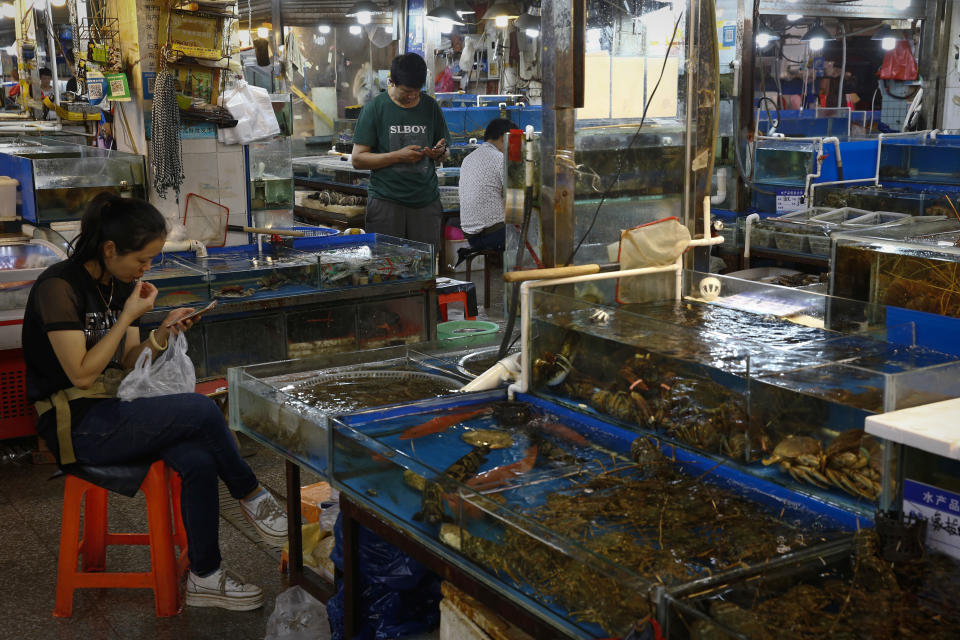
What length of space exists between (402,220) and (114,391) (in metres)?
2.95

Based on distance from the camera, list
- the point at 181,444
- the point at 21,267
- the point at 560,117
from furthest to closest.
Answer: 1. the point at 21,267
2. the point at 560,117
3. the point at 181,444

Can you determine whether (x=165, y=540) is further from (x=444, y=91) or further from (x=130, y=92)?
(x=444, y=91)

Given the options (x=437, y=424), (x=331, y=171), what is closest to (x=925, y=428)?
(x=437, y=424)

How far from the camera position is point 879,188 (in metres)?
7.53

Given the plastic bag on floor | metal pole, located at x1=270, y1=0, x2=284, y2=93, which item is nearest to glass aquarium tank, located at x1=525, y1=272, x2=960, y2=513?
the plastic bag on floor

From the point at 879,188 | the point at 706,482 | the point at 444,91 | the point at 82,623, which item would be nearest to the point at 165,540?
the point at 82,623

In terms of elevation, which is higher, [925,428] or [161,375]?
[925,428]

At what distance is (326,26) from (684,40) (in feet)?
45.1

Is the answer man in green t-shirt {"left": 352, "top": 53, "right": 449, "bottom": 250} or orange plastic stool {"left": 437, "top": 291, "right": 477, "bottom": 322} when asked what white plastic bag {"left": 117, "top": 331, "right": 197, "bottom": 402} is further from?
orange plastic stool {"left": 437, "top": 291, "right": 477, "bottom": 322}

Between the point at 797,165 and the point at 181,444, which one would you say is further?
the point at 797,165

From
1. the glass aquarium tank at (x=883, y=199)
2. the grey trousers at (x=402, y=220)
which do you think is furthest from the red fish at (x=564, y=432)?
the glass aquarium tank at (x=883, y=199)

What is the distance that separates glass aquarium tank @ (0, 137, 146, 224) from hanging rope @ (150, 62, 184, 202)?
194mm

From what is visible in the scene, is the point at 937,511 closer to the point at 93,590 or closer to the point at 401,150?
the point at 93,590

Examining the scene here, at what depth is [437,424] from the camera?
3.15 metres
